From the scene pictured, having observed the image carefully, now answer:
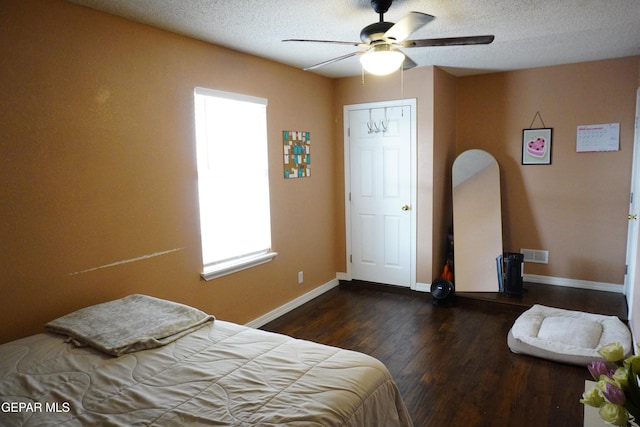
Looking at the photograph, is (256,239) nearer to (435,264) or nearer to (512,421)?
(435,264)

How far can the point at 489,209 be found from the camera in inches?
181

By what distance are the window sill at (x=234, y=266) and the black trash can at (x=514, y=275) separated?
236cm

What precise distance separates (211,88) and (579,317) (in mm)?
3589

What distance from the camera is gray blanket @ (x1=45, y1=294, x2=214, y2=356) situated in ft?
6.44

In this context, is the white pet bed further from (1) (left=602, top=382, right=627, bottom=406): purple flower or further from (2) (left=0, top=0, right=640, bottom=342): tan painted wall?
(1) (left=602, top=382, right=627, bottom=406): purple flower

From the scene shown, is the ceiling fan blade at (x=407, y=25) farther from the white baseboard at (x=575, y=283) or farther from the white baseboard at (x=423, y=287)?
the white baseboard at (x=575, y=283)

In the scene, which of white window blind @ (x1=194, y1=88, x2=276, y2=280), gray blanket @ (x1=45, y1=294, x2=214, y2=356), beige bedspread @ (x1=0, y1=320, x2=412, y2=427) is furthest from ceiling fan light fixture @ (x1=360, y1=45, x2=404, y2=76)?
gray blanket @ (x1=45, y1=294, x2=214, y2=356)

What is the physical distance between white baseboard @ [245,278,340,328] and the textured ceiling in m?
2.38

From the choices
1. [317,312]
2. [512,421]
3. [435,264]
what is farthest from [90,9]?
[435,264]

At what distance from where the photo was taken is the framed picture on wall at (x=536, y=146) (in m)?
4.59

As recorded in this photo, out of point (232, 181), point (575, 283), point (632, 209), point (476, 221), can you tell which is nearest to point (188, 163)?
point (232, 181)

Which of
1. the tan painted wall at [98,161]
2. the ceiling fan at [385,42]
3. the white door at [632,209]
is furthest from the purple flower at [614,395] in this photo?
the white door at [632,209]

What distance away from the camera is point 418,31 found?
3.15 metres

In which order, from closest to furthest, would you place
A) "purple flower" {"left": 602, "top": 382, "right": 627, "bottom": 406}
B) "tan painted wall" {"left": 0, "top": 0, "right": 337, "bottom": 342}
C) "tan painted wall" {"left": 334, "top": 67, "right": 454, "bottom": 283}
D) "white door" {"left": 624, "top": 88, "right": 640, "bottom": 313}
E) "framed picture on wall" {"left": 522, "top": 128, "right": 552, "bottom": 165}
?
"purple flower" {"left": 602, "top": 382, "right": 627, "bottom": 406} → "tan painted wall" {"left": 0, "top": 0, "right": 337, "bottom": 342} → "white door" {"left": 624, "top": 88, "right": 640, "bottom": 313} → "tan painted wall" {"left": 334, "top": 67, "right": 454, "bottom": 283} → "framed picture on wall" {"left": 522, "top": 128, "right": 552, "bottom": 165}
